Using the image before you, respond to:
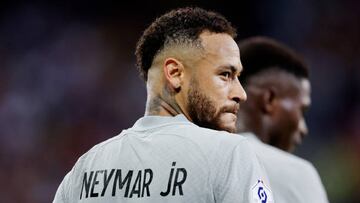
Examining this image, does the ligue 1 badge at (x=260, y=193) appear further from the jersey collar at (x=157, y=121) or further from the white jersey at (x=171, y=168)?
the jersey collar at (x=157, y=121)

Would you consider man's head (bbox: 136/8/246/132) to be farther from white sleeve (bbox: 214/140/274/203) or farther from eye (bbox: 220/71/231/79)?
white sleeve (bbox: 214/140/274/203)

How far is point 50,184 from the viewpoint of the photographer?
7395mm

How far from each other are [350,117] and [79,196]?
6.00m

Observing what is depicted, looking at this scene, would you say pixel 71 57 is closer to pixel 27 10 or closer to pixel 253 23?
pixel 27 10

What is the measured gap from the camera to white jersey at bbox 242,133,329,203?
3182mm

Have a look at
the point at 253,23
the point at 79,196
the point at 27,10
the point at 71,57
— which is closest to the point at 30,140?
the point at 71,57

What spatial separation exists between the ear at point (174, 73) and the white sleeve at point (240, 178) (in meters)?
0.33

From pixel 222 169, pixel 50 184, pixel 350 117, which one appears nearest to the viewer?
pixel 222 169

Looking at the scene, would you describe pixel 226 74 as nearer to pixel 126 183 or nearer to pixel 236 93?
pixel 236 93

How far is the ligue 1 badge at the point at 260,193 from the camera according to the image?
6.72 feet

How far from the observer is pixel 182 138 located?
2.17 meters

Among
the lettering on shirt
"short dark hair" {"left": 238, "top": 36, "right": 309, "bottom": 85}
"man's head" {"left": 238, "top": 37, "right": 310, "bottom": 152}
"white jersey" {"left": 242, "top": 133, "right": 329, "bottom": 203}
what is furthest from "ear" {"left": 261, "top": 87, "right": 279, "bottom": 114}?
the lettering on shirt

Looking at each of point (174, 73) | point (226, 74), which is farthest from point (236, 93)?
point (174, 73)

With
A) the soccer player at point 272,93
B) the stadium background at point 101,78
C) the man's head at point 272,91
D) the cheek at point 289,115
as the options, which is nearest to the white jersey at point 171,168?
the soccer player at point 272,93
